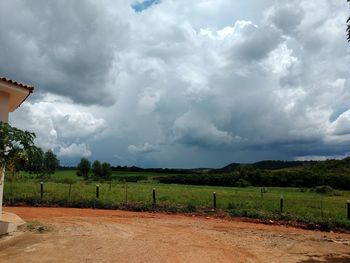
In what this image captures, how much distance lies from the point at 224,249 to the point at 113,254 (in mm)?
3190

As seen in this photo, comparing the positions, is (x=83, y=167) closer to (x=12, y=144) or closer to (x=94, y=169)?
(x=94, y=169)

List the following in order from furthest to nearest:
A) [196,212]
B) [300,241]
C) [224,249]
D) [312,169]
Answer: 1. [312,169]
2. [196,212]
3. [300,241]
4. [224,249]

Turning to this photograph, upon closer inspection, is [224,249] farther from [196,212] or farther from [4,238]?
[196,212]

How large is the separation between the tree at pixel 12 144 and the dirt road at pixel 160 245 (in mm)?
2330

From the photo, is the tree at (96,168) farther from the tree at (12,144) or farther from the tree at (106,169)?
the tree at (12,144)

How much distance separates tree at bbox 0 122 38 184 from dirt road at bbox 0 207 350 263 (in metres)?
2.33

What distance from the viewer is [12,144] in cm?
1073

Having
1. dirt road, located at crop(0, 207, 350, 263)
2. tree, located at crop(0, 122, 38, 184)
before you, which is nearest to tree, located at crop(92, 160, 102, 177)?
dirt road, located at crop(0, 207, 350, 263)

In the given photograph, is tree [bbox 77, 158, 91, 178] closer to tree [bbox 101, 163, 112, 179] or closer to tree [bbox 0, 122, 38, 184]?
tree [bbox 101, 163, 112, 179]

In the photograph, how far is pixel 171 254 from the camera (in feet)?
34.8

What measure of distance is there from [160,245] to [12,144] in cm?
486

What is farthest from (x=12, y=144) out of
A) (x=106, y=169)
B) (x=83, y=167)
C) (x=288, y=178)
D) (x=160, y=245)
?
(x=83, y=167)

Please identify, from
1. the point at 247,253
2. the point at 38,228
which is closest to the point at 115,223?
the point at 38,228

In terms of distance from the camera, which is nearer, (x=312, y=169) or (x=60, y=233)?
(x=60, y=233)
